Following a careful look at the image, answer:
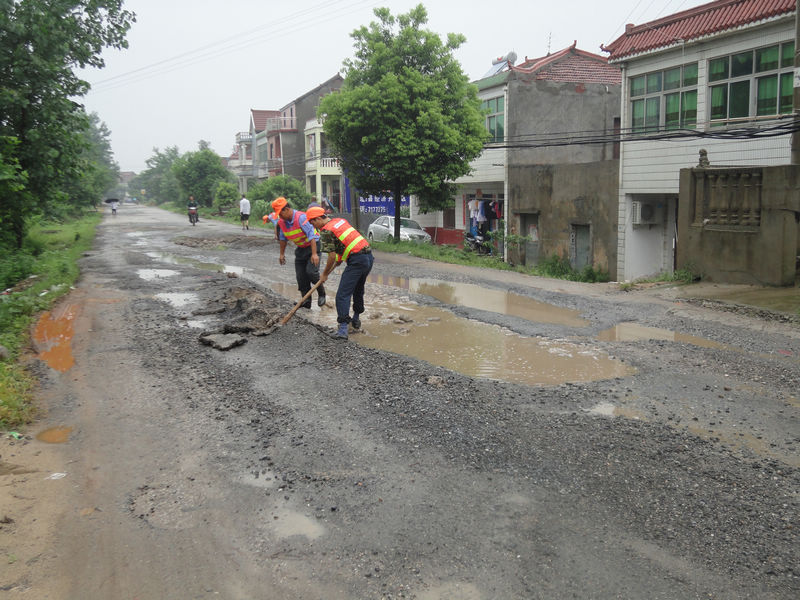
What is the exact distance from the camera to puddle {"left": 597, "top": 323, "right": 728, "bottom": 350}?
8.00 meters

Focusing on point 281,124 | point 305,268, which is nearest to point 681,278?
point 305,268

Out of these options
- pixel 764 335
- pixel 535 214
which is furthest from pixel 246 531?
pixel 535 214

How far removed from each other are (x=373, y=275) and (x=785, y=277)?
26.4ft

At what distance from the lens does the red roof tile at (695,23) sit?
14.7m

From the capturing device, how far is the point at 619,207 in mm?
19141

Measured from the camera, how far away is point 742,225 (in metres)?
12.0

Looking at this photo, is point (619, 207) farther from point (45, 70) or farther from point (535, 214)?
point (45, 70)

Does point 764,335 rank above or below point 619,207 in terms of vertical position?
below

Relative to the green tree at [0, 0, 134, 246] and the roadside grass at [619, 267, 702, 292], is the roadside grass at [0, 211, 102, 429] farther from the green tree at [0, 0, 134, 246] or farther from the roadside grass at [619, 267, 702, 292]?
the roadside grass at [619, 267, 702, 292]

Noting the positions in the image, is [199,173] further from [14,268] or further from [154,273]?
[14,268]

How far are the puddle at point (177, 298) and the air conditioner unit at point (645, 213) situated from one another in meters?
12.7

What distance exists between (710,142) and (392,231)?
40.5ft

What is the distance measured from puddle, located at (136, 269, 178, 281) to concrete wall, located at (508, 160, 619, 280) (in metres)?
12.1

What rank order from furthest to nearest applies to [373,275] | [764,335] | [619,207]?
[619,207], [373,275], [764,335]
